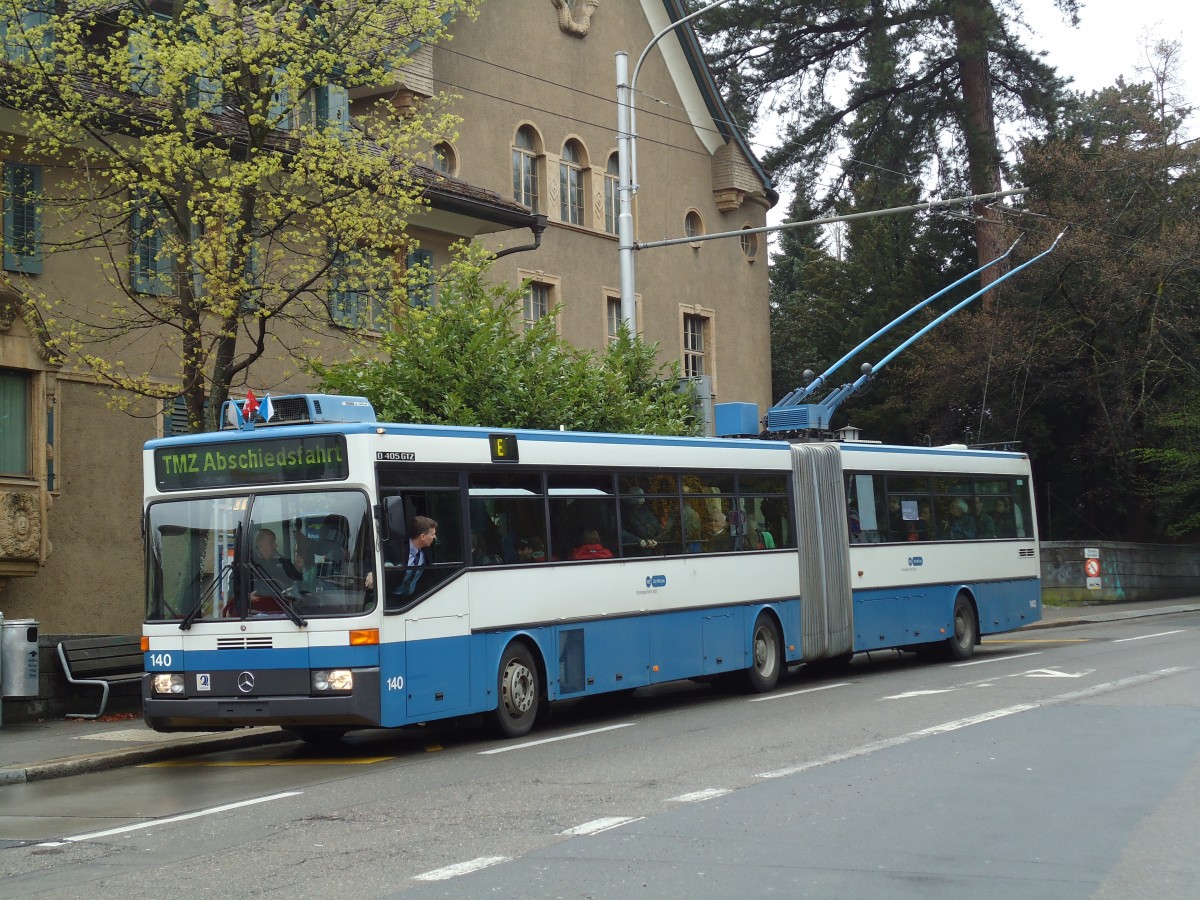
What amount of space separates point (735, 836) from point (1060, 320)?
35.1m

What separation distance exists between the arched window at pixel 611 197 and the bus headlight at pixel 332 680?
21.8 m

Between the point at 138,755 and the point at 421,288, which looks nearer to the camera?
the point at 138,755

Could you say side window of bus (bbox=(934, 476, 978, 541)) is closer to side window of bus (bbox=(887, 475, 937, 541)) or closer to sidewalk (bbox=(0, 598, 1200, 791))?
side window of bus (bbox=(887, 475, 937, 541))

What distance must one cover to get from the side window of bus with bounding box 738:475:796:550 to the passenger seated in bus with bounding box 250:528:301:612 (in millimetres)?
6856

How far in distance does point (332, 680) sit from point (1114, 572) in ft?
104

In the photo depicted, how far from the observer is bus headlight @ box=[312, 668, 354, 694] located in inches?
480

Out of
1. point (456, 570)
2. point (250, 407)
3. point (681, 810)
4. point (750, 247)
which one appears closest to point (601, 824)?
point (681, 810)

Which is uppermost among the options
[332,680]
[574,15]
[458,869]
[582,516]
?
[574,15]

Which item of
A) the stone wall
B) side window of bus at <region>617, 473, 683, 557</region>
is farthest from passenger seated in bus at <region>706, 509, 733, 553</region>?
the stone wall

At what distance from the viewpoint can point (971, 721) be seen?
13.6 meters

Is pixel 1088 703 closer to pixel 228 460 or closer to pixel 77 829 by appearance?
pixel 228 460

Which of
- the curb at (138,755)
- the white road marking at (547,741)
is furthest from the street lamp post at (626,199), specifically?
the curb at (138,755)

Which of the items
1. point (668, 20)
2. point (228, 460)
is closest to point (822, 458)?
point (228, 460)

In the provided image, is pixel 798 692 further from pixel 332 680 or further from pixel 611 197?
pixel 611 197
